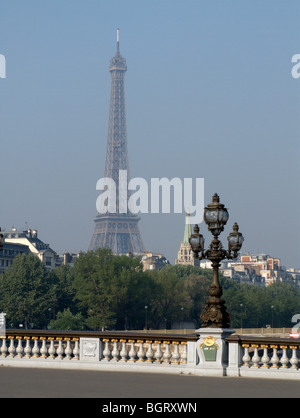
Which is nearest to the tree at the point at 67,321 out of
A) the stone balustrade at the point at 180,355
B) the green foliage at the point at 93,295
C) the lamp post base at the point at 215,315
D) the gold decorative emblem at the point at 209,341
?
the green foliage at the point at 93,295

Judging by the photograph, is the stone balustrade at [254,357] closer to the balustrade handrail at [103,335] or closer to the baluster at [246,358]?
the baluster at [246,358]

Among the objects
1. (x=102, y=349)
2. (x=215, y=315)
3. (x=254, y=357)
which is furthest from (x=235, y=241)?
(x=102, y=349)

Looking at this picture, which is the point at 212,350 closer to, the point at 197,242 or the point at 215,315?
the point at 215,315

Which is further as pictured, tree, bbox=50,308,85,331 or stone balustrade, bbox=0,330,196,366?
tree, bbox=50,308,85,331

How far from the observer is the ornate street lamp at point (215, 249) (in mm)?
28078

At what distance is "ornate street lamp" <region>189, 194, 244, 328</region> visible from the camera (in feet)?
92.1

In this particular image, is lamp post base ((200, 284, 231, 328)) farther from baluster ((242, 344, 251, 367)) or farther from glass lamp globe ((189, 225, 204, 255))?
glass lamp globe ((189, 225, 204, 255))

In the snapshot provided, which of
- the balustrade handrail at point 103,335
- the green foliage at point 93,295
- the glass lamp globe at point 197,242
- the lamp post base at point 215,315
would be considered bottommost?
the balustrade handrail at point 103,335

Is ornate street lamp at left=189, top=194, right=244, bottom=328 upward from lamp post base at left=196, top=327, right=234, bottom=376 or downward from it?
upward

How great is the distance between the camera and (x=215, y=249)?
28703 millimetres

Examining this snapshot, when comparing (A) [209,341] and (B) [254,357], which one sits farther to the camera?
(A) [209,341]

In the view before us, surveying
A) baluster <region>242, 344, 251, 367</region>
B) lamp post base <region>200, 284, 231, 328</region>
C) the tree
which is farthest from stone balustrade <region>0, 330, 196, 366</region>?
the tree
